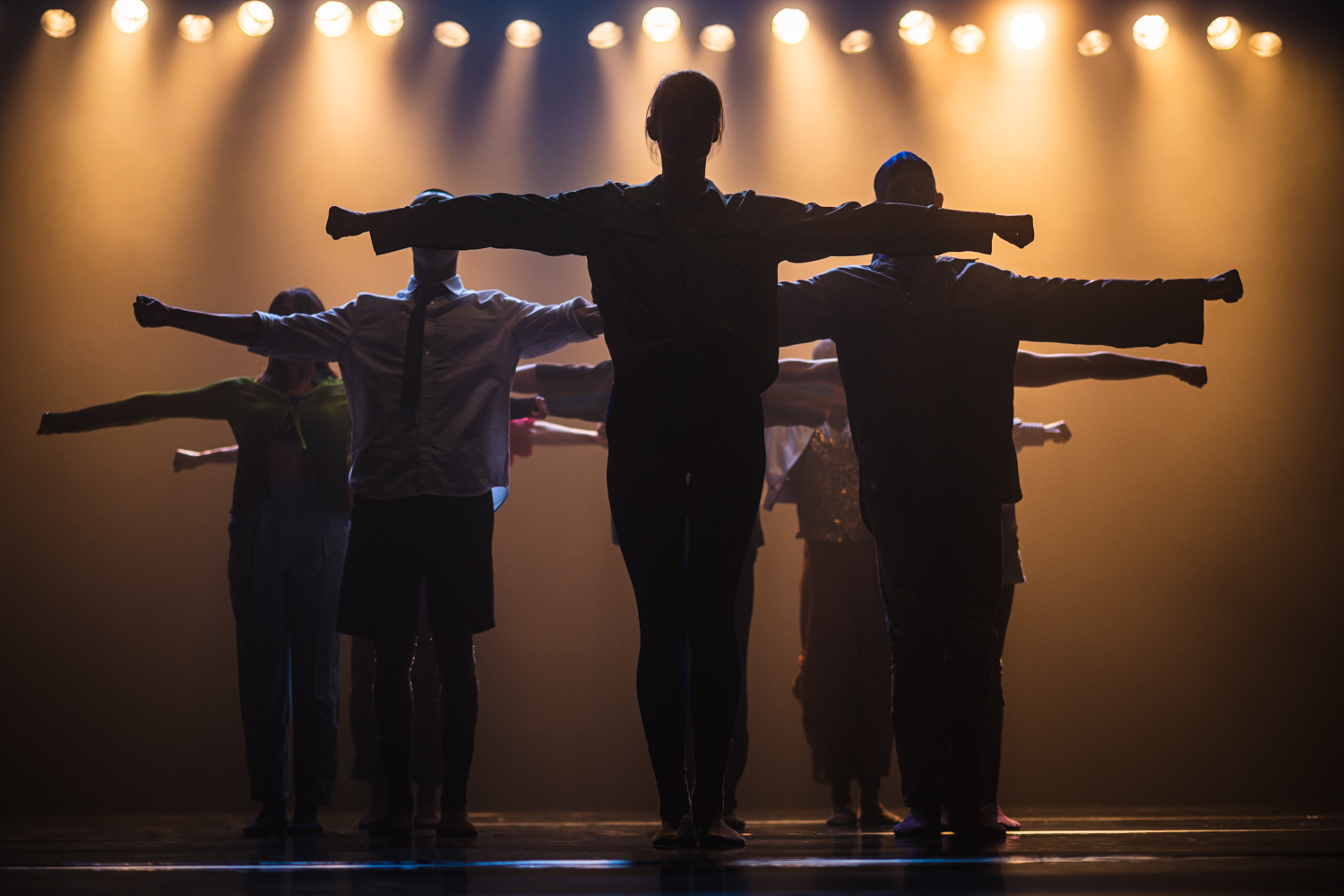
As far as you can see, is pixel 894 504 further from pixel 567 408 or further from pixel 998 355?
pixel 567 408

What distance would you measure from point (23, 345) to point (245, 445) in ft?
7.31

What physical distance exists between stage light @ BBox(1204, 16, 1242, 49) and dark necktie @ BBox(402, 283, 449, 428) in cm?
424

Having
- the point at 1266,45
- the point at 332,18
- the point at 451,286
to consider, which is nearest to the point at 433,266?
the point at 451,286

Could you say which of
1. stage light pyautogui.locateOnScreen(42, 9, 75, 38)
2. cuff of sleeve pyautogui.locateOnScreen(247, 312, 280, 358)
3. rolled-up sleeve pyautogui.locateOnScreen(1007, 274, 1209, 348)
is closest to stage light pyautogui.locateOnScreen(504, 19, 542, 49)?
stage light pyautogui.locateOnScreen(42, 9, 75, 38)

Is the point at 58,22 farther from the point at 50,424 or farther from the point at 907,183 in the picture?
the point at 907,183

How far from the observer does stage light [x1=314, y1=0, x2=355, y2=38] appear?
15.3 ft

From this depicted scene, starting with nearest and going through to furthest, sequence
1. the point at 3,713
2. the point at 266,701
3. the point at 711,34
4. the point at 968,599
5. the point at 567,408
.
Answer: the point at 968,599
the point at 266,701
the point at 567,408
the point at 3,713
the point at 711,34

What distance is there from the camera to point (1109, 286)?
6.85 feet

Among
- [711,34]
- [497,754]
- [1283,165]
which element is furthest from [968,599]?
[1283,165]

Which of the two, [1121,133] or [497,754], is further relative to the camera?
[1121,133]

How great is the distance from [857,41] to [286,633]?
12.1 feet

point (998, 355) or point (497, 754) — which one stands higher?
point (998, 355)

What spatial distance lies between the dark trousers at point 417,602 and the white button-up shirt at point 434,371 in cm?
6

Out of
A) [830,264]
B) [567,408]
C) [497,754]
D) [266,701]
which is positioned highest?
[830,264]
